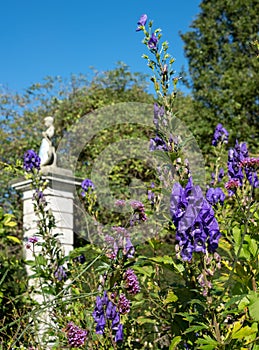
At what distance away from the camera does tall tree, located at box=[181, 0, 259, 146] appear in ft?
34.1

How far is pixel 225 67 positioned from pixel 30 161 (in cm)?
887

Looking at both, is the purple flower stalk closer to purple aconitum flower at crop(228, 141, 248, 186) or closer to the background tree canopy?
purple aconitum flower at crop(228, 141, 248, 186)

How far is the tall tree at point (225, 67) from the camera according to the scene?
34.1 ft

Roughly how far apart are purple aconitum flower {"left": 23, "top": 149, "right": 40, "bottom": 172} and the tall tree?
7045 mm

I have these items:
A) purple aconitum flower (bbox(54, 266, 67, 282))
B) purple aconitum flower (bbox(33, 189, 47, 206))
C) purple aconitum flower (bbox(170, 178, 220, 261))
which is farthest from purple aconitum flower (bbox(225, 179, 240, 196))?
purple aconitum flower (bbox(33, 189, 47, 206))

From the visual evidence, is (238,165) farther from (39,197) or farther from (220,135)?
(39,197)

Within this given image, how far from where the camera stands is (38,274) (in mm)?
3164

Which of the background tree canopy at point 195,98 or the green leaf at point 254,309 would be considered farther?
the background tree canopy at point 195,98

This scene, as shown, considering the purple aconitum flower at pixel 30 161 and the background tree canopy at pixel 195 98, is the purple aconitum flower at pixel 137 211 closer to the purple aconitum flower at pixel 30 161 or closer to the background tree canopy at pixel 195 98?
the purple aconitum flower at pixel 30 161

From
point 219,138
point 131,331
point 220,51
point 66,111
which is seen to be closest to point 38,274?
point 131,331

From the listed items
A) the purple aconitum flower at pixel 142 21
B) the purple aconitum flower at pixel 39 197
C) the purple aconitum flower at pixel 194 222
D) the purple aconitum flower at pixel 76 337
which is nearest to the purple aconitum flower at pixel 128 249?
the purple aconitum flower at pixel 76 337

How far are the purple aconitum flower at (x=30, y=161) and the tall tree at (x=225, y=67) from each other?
7.05 m

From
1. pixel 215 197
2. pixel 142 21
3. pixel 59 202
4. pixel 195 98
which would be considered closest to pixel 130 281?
pixel 215 197

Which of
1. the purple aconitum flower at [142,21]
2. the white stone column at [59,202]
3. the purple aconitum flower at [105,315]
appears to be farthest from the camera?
the white stone column at [59,202]
